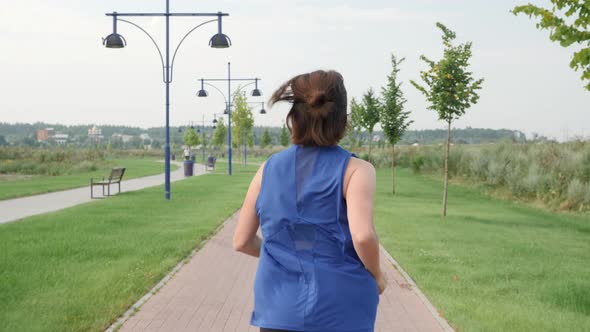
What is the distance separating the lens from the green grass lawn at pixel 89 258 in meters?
6.21

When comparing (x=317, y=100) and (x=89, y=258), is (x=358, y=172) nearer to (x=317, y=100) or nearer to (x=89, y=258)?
(x=317, y=100)

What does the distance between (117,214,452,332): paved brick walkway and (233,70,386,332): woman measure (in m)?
3.66

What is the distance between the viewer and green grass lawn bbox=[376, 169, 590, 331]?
6.39 m

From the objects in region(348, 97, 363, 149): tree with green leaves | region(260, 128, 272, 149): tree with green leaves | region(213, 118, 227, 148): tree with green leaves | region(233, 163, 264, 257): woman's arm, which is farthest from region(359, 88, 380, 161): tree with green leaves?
region(260, 128, 272, 149): tree with green leaves

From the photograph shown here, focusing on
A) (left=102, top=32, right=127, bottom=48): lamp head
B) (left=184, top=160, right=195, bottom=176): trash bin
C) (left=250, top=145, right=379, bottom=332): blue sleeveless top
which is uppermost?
(left=102, top=32, right=127, bottom=48): lamp head

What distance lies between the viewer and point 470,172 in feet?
97.5

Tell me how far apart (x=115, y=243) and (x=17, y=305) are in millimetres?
4259

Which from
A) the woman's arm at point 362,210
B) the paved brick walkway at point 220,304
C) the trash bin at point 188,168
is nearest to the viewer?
the woman's arm at point 362,210

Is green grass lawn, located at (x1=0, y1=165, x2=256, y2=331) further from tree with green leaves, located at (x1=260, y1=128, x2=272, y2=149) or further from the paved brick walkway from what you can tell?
tree with green leaves, located at (x1=260, y1=128, x2=272, y2=149)

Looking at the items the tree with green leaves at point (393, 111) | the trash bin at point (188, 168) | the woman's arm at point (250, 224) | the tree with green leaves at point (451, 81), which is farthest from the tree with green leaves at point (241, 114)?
the woman's arm at point (250, 224)

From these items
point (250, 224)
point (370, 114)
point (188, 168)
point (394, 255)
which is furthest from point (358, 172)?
point (188, 168)

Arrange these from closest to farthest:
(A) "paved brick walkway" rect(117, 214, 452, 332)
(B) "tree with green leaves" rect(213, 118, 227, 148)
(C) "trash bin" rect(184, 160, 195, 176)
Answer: (A) "paved brick walkway" rect(117, 214, 452, 332) → (C) "trash bin" rect(184, 160, 195, 176) → (B) "tree with green leaves" rect(213, 118, 227, 148)

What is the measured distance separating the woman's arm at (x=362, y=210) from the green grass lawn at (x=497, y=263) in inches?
157

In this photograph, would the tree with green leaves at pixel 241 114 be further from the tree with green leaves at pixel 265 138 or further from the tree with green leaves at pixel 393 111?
the tree with green leaves at pixel 265 138
